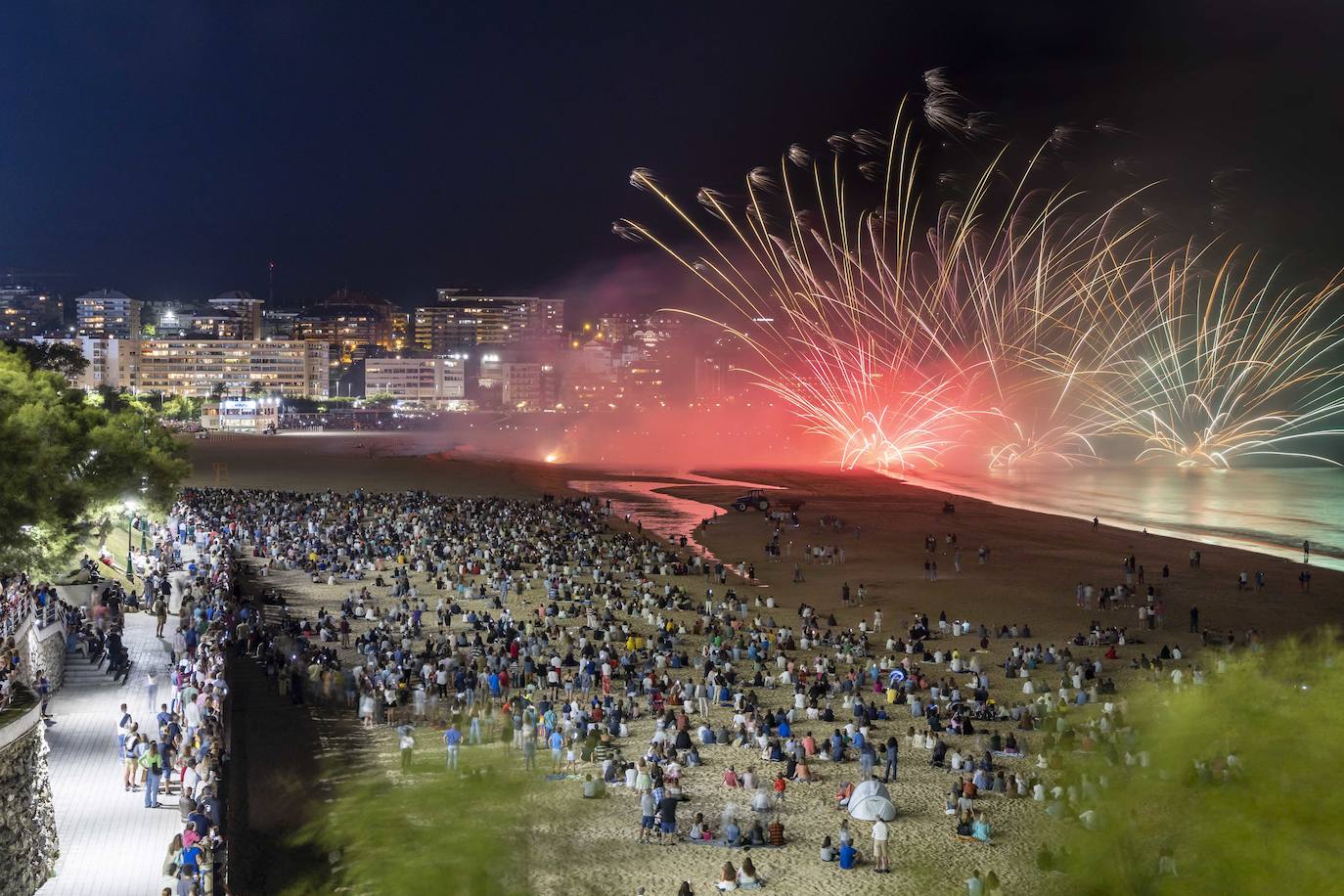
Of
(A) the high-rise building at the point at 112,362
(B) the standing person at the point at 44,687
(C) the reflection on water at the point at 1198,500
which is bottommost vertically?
(B) the standing person at the point at 44,687

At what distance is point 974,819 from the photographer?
12.6 meters

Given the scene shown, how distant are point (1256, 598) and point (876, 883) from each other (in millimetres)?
19849

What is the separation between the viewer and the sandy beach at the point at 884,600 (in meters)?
11.9

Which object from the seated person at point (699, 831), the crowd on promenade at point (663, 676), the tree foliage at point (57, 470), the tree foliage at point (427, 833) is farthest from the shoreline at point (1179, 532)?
the tree foliage at point (57, 470)

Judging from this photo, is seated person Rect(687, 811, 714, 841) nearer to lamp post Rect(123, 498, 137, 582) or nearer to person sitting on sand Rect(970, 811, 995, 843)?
person sitting on sand Rect(970, 811, 995, 843)

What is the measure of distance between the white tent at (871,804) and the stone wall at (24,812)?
799 centimetres

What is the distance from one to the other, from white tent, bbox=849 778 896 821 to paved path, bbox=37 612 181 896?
6.99 m

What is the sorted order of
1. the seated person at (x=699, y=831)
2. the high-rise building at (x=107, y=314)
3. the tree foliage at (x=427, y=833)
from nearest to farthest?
the tree foliage at (x=427, y=833)
the seated person at (x=699, y=831)
the high-rise building at (x=107, y=314)

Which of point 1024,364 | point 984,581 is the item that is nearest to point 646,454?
point 1024,364

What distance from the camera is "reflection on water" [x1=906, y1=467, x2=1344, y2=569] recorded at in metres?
38.8

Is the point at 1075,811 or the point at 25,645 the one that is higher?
the point at 25,645

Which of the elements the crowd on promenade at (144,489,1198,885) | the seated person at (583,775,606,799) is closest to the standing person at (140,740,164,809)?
the crowd on promenade at (144,489,1198,885)

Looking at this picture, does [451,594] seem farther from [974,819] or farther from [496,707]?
[974,819]

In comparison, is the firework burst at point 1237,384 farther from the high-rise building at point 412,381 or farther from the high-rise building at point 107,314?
the high-rise building at point 107,314
